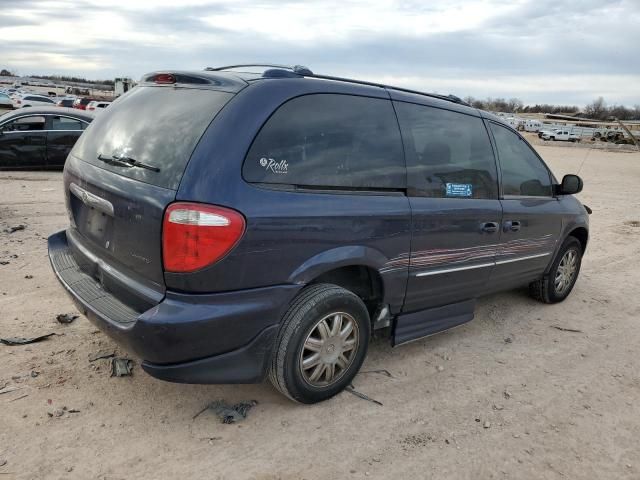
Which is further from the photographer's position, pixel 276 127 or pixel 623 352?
Answer: pixel 623 352

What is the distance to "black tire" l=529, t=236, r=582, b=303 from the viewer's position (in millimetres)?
5219

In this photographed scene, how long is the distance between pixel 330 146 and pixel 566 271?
11.5ft

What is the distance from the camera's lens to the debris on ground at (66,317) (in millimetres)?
4107

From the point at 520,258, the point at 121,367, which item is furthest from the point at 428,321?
the point at 121,367

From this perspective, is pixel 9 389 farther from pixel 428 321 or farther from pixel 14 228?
pixel 14 228

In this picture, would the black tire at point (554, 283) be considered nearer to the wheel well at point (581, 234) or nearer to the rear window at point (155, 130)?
the wheel well at point (581, 234)

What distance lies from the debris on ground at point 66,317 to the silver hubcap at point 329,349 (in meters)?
2.11

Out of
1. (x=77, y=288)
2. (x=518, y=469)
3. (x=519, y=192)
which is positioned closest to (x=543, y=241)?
(x=519, y=192)

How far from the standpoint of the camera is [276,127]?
9.41 feet

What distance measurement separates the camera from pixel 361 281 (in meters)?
3.50

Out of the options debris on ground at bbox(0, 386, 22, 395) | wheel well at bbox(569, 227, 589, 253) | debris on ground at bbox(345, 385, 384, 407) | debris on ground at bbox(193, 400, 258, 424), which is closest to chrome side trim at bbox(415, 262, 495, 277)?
debris on ground at bbox(345, 385, 384, 407)

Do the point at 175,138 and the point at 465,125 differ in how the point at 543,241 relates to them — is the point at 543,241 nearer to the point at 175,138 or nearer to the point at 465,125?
the point at 465,125

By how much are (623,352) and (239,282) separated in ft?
11.2

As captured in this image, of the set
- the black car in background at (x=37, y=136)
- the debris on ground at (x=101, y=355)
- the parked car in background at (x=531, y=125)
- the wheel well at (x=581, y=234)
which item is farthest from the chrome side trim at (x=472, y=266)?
the parked car in background at (x=531, y=125)
